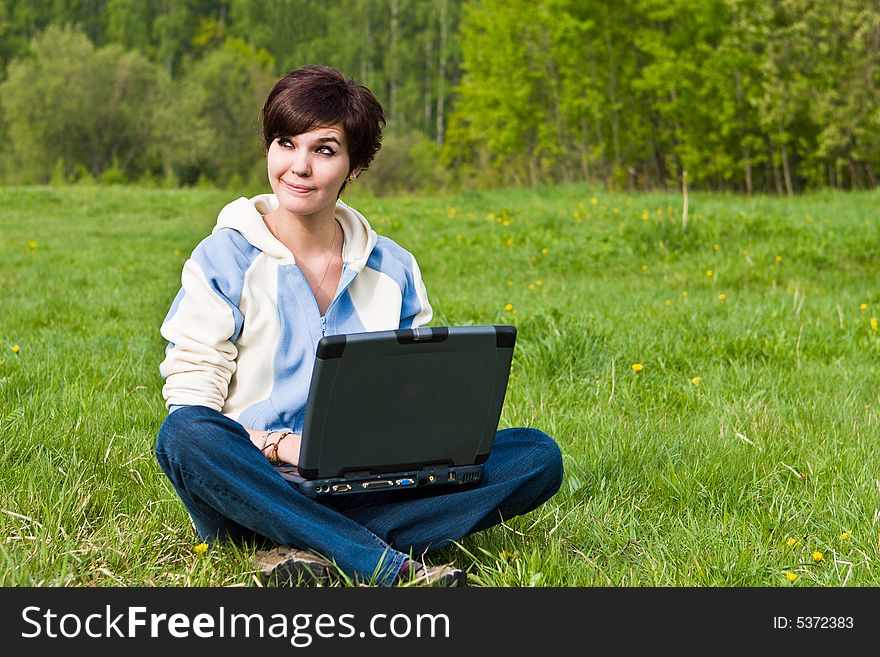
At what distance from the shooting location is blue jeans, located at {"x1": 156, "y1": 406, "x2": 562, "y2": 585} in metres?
2.44

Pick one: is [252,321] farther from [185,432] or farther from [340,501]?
[340,501]

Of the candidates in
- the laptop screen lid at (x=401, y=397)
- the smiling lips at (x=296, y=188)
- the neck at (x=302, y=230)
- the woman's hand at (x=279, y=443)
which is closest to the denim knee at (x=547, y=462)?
the laptop screen lid at (x=401, y=397)

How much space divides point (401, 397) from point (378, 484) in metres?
0.27

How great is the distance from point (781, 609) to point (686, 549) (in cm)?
39

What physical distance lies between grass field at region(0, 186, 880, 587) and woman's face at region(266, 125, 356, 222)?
3.24 ft

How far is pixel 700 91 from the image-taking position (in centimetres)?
2525

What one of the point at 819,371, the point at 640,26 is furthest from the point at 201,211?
the point at 640,26

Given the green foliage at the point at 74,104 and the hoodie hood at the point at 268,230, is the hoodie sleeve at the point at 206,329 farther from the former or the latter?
the green foliage at the point at 74,104

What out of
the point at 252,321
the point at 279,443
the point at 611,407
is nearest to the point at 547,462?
the point at 279,443

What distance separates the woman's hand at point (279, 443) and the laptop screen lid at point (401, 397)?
14cm

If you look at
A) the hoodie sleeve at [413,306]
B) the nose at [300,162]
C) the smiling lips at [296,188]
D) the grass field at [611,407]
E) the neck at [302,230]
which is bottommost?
the grass field at [611,407]

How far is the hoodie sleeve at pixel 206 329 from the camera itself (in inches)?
100

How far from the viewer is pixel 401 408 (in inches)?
95.9

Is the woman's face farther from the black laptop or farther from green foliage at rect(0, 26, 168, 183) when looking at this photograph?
green foliage at rect(0, 26, 168, 183)
